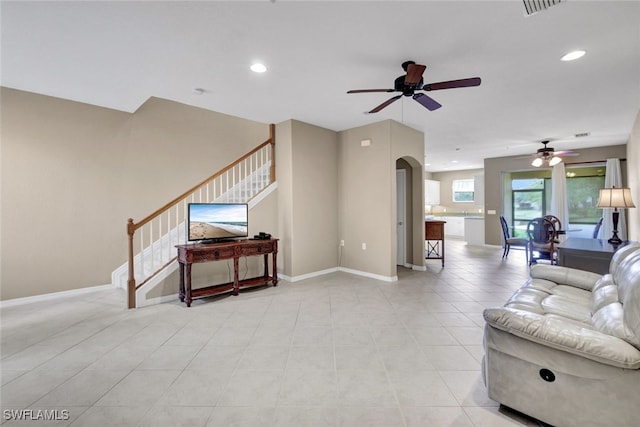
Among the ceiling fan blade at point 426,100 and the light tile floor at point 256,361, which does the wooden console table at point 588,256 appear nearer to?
the light tile floor at point 256,361

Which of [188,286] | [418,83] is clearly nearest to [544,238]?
[418,83]

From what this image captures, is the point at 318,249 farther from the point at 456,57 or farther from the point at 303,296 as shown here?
the point at 456,57

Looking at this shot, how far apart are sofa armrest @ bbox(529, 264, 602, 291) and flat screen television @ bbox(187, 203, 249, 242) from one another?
3706mm

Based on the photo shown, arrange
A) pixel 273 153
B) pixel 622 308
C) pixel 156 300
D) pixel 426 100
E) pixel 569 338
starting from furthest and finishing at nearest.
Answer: pixel 273 153, pixel 156 300, pixel 426 100, pixel 622 308, pixel 569 338

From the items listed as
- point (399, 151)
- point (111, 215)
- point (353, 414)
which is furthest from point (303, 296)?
point (111, 215)

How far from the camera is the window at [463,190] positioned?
11.0 m

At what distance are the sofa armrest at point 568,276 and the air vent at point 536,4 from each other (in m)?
2.34

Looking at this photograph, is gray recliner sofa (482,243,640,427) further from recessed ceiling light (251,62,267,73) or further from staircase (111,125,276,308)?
staircase (111,125,276,308)

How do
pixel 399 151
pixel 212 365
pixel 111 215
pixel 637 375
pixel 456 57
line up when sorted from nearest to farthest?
1. pixel 637 375
2. pixel 212 365
3. pixel 456 57
4. pixel 111 215
5. pixel 399 151

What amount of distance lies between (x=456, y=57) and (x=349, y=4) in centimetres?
135

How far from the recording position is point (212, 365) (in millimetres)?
2236

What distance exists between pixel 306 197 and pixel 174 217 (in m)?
2.37

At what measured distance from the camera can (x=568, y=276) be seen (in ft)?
8.95

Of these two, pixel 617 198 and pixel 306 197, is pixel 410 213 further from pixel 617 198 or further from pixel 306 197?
pixel 617 198
